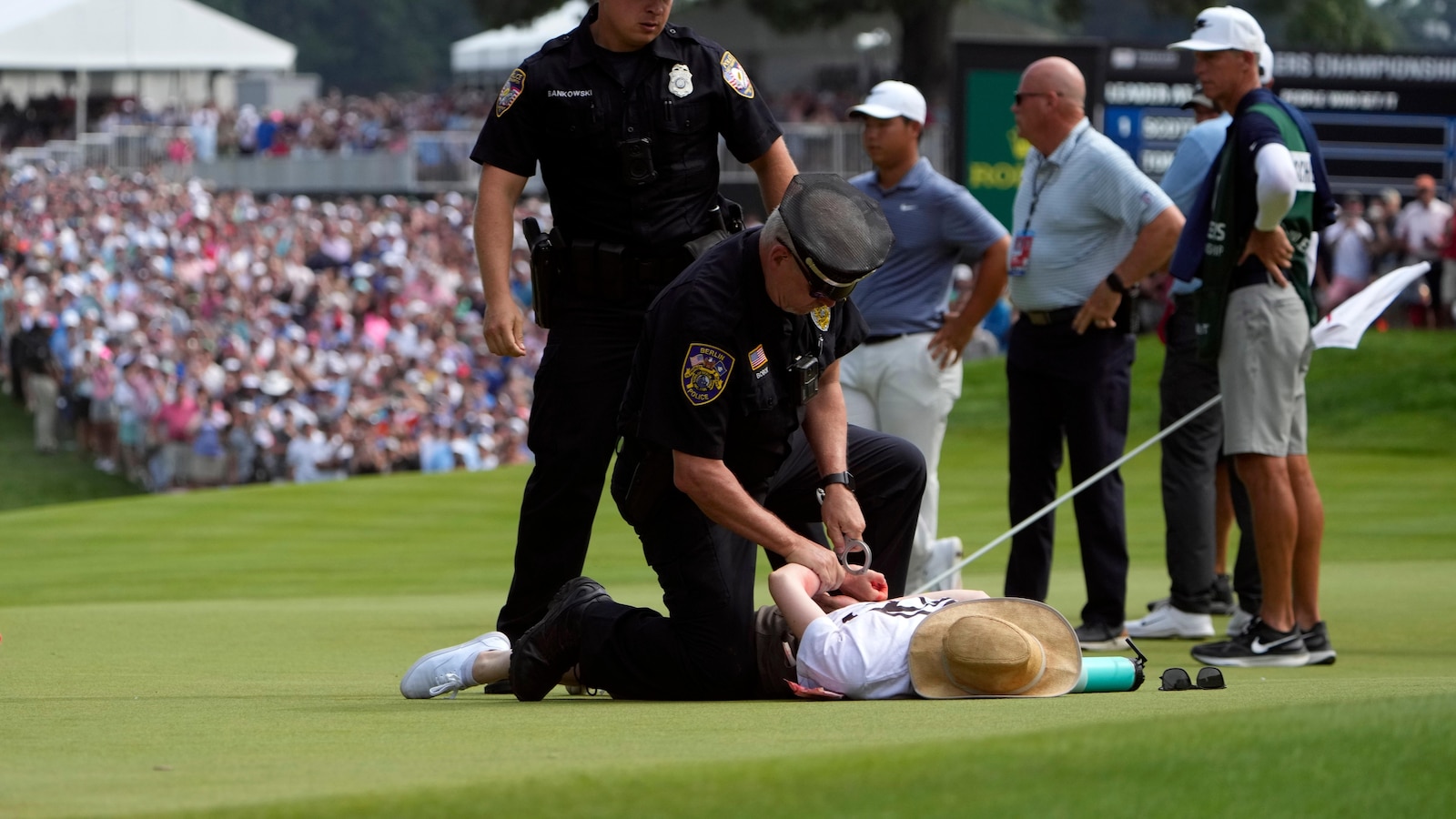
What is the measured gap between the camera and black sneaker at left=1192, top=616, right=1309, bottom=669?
6.60 metres

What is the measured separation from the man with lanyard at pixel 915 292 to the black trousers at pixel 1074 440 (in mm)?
280

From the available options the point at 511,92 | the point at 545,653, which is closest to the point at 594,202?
the point at 511,92

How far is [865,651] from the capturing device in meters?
4.75

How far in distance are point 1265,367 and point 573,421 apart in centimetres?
254

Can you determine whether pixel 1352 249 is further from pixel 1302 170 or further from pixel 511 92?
pixel 511 92

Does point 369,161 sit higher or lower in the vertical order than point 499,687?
higher

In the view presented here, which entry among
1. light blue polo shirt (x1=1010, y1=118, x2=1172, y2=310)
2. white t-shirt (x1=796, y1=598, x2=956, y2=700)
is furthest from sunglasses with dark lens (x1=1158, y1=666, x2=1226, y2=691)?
light blue polo shirt (x1=1010, y1=118, x2=1172, y2=310)

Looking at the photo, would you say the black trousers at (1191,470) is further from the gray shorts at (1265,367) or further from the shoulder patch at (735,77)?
the shoulder patch at (735,77)

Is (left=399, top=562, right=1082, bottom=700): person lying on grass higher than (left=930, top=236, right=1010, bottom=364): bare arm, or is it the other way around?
(left=930, top=236, right=1010, bottom=364): bare arm

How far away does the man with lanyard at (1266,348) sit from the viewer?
6.71 metres

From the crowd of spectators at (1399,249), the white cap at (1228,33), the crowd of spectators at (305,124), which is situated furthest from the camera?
the crowd of spectators at (305,124)

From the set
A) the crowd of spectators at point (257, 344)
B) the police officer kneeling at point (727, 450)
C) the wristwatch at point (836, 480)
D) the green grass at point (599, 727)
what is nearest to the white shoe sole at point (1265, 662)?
the green grass at point (599, 727)

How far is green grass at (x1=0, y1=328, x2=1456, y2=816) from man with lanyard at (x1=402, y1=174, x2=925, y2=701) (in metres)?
0.21

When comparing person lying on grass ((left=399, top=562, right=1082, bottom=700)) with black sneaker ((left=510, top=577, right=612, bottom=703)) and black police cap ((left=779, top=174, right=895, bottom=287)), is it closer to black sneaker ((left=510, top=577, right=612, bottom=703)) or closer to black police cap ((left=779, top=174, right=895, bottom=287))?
black sneaker ((left=510, top=577, right=612, bottom=703))
